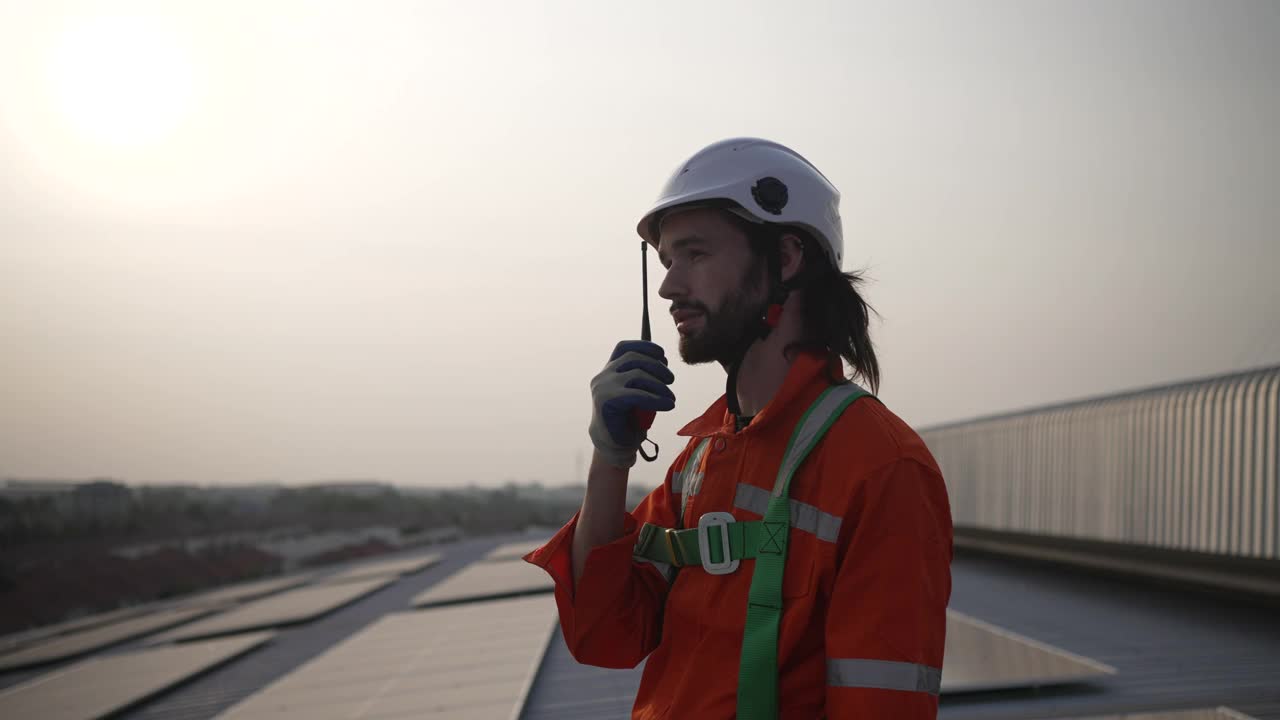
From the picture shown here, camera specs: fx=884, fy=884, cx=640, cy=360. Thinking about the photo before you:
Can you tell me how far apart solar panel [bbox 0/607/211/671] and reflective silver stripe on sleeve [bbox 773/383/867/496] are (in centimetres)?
1351

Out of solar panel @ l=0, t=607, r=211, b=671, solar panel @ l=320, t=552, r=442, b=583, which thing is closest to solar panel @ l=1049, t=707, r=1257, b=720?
solar panel @ l=0, t=607, r=211, b=671

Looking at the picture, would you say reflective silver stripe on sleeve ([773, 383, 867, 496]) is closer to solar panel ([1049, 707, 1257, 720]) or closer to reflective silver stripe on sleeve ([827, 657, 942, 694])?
reflective silver stripe on sleeve ([827, 657, 942, 694])

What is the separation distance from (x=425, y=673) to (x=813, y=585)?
5.74m

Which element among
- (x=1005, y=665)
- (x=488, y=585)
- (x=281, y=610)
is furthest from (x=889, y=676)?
(x=281, y=610)

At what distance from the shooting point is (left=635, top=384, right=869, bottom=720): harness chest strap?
2002 millimetres

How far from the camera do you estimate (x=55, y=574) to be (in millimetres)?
29781

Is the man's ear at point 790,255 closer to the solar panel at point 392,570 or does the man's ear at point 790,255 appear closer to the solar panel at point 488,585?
the solar panel at point 488,585

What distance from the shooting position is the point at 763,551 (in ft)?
6.84

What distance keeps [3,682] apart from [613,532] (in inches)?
495

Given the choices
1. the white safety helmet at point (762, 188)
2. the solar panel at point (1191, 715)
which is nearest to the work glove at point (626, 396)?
the white safety helmet at point (762, 188)

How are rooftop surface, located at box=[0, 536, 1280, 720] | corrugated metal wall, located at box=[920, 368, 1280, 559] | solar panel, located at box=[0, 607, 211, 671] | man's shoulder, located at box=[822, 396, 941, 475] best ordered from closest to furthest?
man's shoulder, located at box=[822, 396, 941, 475] < rooftop surface, located at box=[0, 536, 1280, 720] < corrugated metal wall, located at box=[920, 368, 1280, 559] < solar panel, located at box=[0, 607, 211, 671]

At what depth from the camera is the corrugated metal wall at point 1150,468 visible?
873cm

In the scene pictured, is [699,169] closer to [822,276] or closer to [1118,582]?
[822,276]

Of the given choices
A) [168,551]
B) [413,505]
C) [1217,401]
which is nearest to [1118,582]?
[1217,401]
